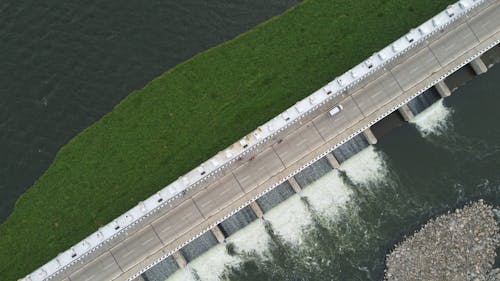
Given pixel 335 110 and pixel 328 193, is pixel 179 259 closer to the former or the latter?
pixel 328 193

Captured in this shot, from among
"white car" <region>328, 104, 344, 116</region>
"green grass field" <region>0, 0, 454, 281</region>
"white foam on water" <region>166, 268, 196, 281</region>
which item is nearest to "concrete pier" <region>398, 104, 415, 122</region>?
"green grass field" <region>0, 0, 454, 281</region>

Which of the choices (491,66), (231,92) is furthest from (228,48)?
(491,66)

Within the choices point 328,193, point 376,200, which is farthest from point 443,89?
point 328,193

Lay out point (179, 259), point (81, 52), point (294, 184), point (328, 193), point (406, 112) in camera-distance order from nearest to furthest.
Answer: point (179, 259), point (294, 184), point (406, 112), point (328, 193), point (81, 52)

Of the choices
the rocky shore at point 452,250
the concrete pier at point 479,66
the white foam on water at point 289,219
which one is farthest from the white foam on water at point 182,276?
the concrete pier at point 479,66

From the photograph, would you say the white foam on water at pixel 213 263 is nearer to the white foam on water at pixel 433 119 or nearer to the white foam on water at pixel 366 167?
the white foam on water at pixel 366 167
